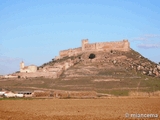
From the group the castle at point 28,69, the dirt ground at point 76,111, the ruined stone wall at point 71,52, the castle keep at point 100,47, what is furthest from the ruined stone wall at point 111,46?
the dirt ground at point 76,111

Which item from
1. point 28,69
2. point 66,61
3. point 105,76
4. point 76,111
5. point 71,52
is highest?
point 71,52

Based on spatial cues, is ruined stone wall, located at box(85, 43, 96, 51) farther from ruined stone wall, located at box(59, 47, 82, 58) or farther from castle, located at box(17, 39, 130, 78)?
→ ruined stone wall, located at box(59, 47, 82, 58)

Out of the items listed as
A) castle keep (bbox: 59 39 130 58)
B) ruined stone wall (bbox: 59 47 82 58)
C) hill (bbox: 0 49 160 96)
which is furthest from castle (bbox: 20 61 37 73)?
castle keep (bbox: 59 39 130 58)

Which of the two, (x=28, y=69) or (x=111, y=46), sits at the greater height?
(x=111, y=46)

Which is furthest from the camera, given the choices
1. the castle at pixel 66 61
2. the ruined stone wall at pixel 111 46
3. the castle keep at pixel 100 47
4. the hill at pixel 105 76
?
the castle keep at pixel 100 47

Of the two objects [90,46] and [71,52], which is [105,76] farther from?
[71,52]


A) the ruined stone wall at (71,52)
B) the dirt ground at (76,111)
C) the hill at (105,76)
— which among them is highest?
the ruined stone wall at (71,52)

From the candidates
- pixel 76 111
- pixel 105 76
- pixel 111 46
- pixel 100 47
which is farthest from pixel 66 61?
pixel 76 111

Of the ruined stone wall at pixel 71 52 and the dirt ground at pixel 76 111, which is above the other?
the ruined stone wall at pixel 71 52

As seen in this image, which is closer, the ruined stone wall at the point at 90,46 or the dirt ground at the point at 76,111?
the dirt ground at the point at 76,111

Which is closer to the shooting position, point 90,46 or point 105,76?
point 105,76

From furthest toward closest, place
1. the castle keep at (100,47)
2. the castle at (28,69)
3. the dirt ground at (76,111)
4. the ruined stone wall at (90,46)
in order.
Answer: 1. the ruined stone wall at (90,46)
2. the castle keep at (100,47)
3. the castle at (28,69)
4. the dirt ground at (76,111)

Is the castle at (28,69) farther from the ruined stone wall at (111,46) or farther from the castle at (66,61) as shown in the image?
the ruined stone wall at (111,46)

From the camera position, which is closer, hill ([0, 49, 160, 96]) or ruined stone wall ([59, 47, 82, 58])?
hill ([0, 49, 160, 96])
